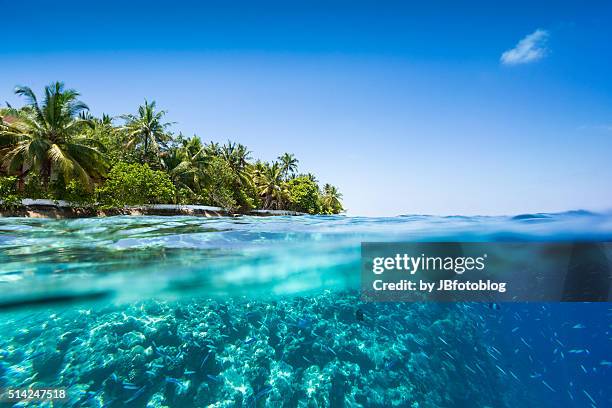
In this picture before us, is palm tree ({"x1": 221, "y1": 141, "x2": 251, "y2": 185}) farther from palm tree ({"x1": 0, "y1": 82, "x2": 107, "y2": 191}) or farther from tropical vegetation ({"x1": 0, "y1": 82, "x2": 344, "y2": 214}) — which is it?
palm tree ({"x1": 0, "y1": 82, "x2": 107, "y2": 191})

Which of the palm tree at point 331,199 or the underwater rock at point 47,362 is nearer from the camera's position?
the underwater rock at point 47,362

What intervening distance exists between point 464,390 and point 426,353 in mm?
1503

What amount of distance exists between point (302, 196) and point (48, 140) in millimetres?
39458

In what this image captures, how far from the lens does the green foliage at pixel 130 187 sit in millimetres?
26641

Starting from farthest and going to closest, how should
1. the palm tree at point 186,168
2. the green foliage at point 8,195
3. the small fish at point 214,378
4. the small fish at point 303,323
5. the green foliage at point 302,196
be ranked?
the green foliage at point 302,196 < the palm tree at point 186,168 < the green foliage at point 8,195 < the small fish at point 303,323 < the small fish at point 214,378

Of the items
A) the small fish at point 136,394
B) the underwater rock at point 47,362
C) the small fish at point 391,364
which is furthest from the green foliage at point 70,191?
the small fish at point 391,364

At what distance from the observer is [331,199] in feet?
270

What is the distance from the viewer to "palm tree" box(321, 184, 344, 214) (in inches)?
3138

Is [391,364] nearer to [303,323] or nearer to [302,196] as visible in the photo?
[303,323]

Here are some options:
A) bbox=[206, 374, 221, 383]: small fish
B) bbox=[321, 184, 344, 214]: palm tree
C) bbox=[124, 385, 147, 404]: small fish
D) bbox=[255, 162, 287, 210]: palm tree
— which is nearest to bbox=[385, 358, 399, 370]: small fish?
bbox=[206, 374, 221, 383]: small fish

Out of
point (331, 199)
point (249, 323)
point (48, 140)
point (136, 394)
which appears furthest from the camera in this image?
point (331, 199)

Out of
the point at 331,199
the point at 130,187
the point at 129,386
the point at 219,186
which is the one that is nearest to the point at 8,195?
the point at 130,187

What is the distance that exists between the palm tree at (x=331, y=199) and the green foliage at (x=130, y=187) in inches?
2016

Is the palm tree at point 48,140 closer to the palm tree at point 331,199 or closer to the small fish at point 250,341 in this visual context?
the small fish at point 250,341
